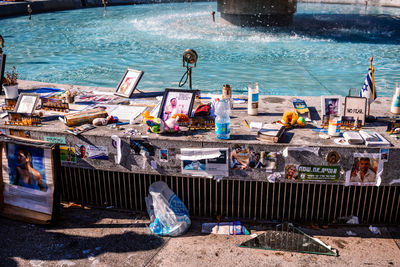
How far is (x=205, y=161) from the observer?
477cm

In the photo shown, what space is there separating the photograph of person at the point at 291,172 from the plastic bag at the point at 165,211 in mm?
1395

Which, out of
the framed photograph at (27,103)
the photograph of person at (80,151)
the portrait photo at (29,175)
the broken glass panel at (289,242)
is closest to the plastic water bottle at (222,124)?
the broken glass panel at (289,242)

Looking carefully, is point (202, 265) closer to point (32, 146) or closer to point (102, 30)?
point (32, 146)

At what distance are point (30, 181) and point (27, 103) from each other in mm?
1226

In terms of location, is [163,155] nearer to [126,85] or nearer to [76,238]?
[76,238]

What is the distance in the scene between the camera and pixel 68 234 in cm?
484

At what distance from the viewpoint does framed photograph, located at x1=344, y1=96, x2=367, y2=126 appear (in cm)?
511

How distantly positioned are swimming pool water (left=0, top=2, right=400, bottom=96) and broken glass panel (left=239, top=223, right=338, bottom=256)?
664 centimetres

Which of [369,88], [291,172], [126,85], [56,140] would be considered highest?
[369,88]

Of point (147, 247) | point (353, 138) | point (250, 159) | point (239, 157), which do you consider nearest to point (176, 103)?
point (239, 157)

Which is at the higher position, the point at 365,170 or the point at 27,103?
the point at 27,103

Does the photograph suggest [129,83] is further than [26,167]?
Yes

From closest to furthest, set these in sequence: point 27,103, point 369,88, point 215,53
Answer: point 369,88, point 27,103, point 215,53

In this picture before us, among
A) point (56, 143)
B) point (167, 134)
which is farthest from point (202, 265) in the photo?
point (56, 143)
